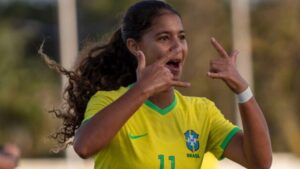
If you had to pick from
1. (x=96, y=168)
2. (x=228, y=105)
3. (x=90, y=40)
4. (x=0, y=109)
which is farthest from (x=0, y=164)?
(x=0, y=109)

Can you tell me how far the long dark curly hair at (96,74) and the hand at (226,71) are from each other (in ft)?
1.98

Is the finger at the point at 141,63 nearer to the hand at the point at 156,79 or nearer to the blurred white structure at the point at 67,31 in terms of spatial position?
the hand at the point at 156,79

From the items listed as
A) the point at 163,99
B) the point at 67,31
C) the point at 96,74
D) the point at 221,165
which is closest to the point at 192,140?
the point at 163,99

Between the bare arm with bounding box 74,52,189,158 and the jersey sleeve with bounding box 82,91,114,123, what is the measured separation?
0.60ft

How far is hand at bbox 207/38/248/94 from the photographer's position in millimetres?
4785

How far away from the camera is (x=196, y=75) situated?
78.8 feet

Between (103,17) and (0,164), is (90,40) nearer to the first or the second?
(0,164)

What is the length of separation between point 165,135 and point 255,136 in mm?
423

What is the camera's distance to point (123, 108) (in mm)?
4613

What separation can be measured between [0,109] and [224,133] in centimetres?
2188

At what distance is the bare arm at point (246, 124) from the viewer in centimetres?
481

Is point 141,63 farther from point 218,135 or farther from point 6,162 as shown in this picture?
point 6,162

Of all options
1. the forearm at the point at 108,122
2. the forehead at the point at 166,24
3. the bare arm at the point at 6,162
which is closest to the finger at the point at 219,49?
the forehead at the point at 166,24

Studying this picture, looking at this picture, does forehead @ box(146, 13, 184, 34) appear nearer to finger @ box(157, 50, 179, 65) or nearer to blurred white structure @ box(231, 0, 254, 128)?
finger @ box(157, 50, 179, 65)
